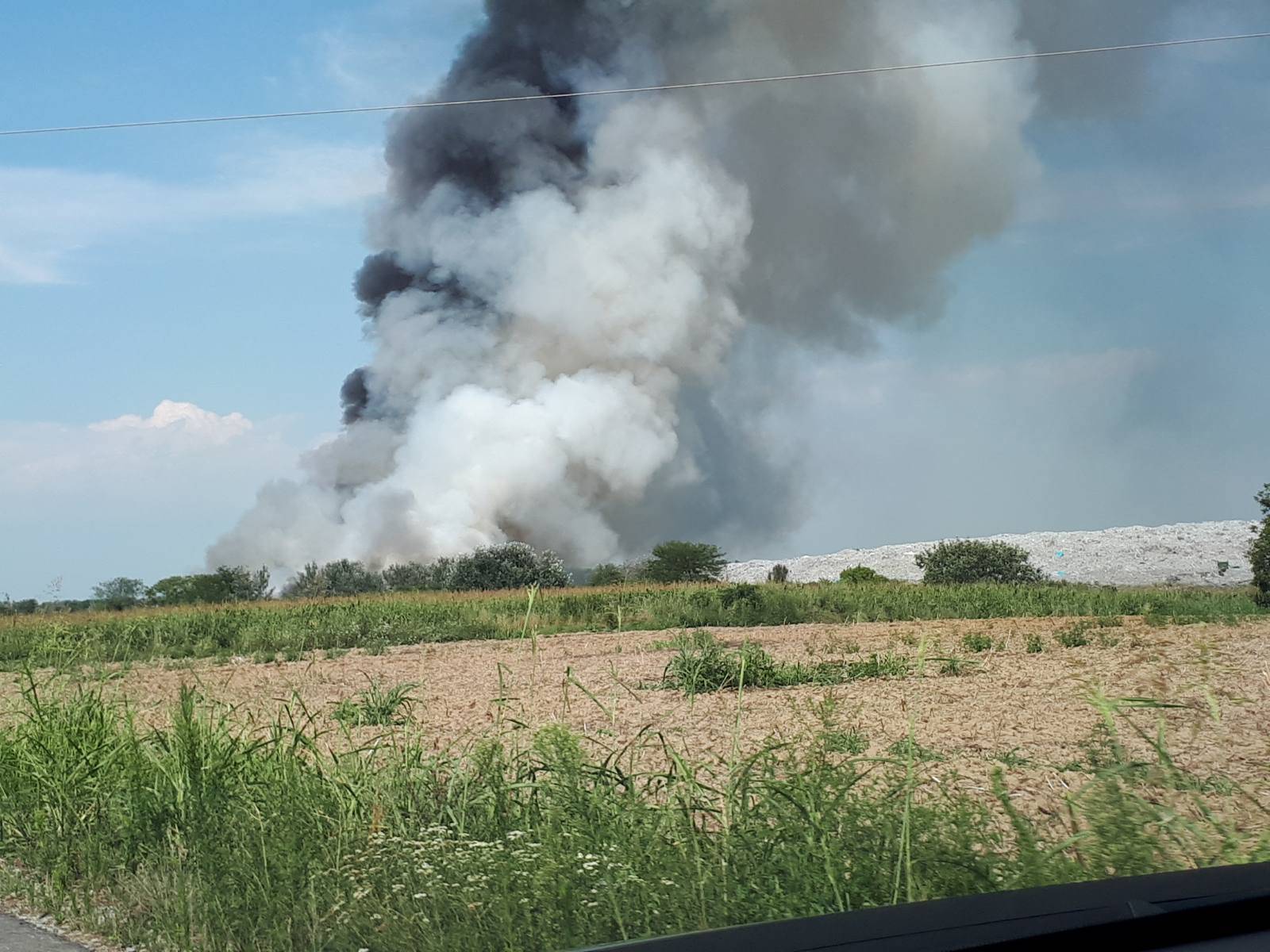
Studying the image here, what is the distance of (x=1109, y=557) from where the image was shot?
53938 millimetres

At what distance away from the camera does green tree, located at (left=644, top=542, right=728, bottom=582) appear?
126 ft

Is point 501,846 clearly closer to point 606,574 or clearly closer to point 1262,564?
point 1262,564

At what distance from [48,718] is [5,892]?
43.4 inches

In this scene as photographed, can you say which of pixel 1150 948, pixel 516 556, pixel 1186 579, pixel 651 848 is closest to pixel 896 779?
pixel 651 848

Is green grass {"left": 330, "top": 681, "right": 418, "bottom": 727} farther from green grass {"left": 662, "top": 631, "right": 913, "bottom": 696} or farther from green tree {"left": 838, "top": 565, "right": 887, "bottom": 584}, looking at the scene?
green tree {"left": 838, "top": 565, "right": 887, "bottom": 584}

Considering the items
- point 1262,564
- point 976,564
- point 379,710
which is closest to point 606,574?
point 976,564

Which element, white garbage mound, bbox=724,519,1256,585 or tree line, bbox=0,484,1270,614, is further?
white garbage mound, bbox=724,519,1256,585

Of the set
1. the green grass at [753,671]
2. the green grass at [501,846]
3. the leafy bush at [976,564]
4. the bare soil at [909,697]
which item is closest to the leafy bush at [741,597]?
the bare soil at [909,697]

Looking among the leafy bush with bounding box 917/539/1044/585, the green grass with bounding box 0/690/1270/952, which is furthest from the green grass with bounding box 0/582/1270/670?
the leafy bush with bounding box 917/539/1044/585

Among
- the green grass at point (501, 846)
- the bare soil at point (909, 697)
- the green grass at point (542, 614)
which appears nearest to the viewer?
the green grass at point (501, 846)

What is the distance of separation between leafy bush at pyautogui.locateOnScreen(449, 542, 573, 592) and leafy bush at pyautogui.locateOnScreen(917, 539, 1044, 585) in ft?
39.6

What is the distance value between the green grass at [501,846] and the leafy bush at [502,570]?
31.1m

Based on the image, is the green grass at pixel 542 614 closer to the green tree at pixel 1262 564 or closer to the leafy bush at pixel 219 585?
the green tree at pixel 1262 564

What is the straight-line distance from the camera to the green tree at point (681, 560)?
38469 millimetres
